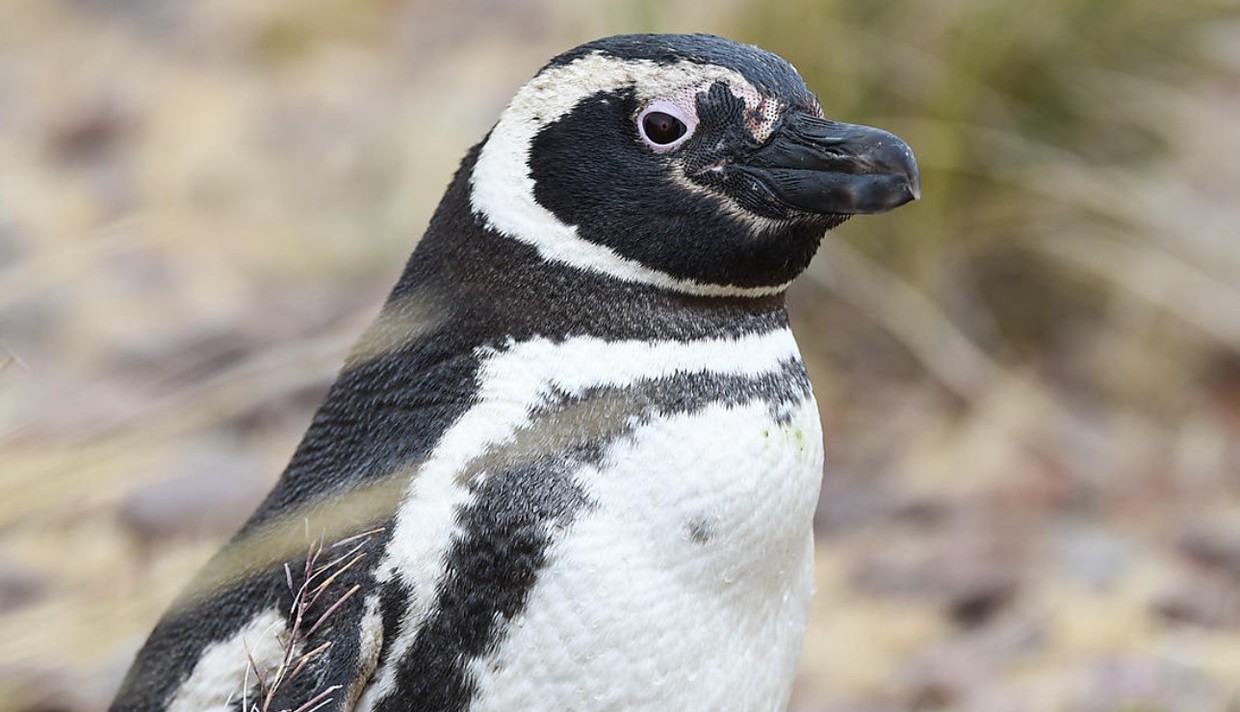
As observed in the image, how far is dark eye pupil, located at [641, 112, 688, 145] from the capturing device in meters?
1.74

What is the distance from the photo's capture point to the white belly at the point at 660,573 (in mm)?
1643

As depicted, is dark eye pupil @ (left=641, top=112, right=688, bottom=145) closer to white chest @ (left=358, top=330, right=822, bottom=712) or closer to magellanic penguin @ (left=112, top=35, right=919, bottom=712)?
magellanic penguin @ (left=112, top=35, right=919, bottom=712)

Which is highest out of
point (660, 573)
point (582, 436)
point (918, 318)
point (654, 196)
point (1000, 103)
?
point (654, 196)

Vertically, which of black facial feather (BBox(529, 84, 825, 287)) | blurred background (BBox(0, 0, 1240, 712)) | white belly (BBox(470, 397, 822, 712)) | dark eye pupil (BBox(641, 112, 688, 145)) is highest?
dark eye pupil (BBox(641, 112, 688, 145))

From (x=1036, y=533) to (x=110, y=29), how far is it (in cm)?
358

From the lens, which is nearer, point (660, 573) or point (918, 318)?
point (660, 573)

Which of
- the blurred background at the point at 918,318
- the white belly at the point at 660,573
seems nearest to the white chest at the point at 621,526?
the white belly at the point at 660,573

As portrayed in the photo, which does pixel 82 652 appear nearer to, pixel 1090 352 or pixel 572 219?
pixel 572 219

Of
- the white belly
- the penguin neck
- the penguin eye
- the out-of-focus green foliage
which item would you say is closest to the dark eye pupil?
the penguin eye

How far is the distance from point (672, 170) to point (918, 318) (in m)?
2.16

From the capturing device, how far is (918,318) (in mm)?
3803

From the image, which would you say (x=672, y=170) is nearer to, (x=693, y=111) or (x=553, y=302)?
(x=693, y=111)

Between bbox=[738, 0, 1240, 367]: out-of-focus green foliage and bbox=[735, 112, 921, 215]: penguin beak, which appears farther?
bbox=[738, 0, 1240, 367]: out-of-focus green foliage

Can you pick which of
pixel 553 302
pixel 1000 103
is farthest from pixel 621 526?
pixel 1000 103
